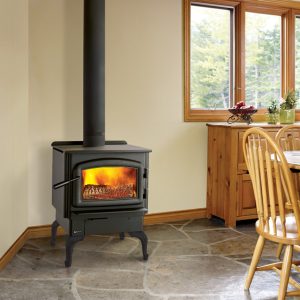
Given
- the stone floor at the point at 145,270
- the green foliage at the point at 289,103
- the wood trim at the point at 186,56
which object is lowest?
the stone floor at the point at 145,270

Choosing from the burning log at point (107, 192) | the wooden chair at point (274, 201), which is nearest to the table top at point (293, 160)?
the wooden chair at point (274, 201)

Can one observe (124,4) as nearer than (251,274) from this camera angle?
No

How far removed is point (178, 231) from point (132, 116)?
112 cm

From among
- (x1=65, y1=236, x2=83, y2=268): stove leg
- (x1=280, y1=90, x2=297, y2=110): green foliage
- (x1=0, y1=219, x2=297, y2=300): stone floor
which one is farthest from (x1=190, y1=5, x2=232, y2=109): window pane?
(x1=65, y1=236, x2=83, y2=268): stove leg

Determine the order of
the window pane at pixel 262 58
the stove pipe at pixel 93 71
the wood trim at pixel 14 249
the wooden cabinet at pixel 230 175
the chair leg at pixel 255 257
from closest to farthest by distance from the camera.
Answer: the chair leg at pixel 255 257, the wood trim at pixel 14 249, the stove pipe at pixel 93 71, the wooden cabinet at pixel 230 175, the window pane at pixel 262 58

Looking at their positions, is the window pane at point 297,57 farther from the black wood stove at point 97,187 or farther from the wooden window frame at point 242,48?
the black wood stove at point 97,187

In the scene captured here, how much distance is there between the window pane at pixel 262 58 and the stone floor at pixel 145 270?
1620 millimetres

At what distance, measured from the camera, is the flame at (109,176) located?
309cm

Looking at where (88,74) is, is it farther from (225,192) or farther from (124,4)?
(225,192)

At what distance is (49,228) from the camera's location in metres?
3.79

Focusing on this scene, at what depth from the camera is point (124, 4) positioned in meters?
3.97

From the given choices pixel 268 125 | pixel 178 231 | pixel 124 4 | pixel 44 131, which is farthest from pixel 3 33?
pixel 268 125

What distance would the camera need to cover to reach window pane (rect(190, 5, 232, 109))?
174 inches

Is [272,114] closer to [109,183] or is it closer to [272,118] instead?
[272,118]
